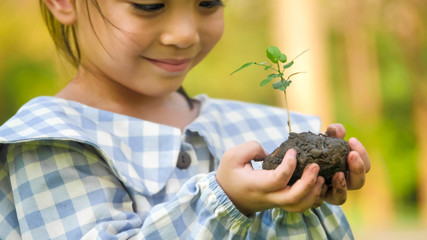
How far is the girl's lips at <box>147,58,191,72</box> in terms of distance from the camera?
1.84 metres

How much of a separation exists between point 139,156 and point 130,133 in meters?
0.09

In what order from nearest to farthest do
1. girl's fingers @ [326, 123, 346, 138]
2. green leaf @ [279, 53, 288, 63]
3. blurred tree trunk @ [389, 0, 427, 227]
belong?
green leaf @ [279, 53, 288, 63] → girl's fingers @ [326, 123, 346, 138] → blurred tree trunk @ [389, 0, 427, 227]

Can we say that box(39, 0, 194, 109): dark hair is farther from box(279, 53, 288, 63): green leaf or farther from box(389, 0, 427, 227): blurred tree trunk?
box(389, 0, 427, 227): blurred tree trunk

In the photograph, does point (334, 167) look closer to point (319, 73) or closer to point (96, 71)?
point (96, 71)

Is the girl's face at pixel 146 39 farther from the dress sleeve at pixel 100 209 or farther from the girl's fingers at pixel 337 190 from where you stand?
the girl's fingers at pixel 337 190

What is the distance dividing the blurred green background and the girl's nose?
557 cm

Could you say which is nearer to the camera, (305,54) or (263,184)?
(263,184)

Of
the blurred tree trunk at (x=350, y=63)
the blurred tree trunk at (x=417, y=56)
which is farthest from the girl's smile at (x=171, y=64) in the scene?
the blurred tree trunk at (x=417, y=56)

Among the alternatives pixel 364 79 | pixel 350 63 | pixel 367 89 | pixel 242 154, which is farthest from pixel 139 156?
pixel 350 63

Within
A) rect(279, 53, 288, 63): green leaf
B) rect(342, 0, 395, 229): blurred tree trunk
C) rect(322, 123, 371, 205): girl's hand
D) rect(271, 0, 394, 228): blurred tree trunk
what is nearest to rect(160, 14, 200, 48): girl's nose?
rect(279, 53, 288, 63): green leaf

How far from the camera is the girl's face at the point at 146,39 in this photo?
1.75 metres

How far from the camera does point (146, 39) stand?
5.78 ft

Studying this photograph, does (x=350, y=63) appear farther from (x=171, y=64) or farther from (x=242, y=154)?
(x=242, y=154)

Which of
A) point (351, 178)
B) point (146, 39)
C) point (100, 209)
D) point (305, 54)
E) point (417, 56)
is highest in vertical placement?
point (146, 39)
